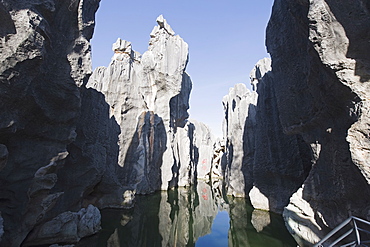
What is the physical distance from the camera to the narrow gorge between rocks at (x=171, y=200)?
189 inches

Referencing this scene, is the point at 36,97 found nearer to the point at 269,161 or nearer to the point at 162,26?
the point at 269,161

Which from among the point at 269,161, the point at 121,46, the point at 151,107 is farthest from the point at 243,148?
the point at 121,46

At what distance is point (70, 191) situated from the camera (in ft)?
27.8

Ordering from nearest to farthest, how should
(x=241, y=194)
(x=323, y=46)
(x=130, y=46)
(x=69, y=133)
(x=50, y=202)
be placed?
(x=323, y=46), (x=50, y=202), (x=69, y=133), (x=241, y=194), (x=130, y=46)

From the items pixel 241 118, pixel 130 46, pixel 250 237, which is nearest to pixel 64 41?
pixel 250 237

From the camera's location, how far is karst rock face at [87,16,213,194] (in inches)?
717

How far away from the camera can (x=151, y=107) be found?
71.6 ft

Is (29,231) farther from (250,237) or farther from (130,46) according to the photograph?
(130,46)

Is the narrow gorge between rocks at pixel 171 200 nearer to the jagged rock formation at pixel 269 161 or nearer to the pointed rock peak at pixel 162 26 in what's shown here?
the jagged rock formation at pixel 269 161

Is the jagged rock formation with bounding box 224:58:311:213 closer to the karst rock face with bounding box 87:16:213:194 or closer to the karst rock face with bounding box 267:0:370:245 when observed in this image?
the karst rock face with bounding box 267:0:370:245

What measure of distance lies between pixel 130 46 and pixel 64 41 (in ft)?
56.1

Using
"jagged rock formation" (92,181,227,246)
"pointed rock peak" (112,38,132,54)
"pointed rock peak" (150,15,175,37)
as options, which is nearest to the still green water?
"jagged rock formation" (92,181,227,246)

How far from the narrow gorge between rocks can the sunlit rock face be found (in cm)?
3

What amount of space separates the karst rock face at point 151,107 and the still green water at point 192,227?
4.82 m
